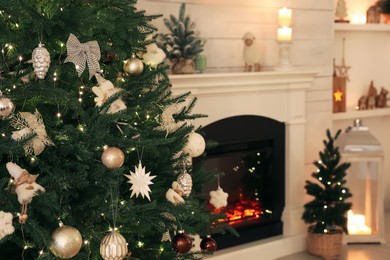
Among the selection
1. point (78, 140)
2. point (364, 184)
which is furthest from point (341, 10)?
point (78, 140)

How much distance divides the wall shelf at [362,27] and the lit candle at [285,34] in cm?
66

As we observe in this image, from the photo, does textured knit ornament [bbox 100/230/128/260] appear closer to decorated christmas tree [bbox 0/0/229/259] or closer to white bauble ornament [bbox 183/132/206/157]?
decorated christmas tree [bbox 0/0/229/259]

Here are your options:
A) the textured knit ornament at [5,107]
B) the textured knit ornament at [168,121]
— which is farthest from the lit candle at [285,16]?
the textured knit ornament at [5,107]

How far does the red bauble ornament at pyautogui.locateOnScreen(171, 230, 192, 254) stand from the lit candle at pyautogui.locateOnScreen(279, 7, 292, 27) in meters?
2.36

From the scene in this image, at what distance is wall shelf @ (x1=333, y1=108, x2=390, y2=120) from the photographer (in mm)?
4503

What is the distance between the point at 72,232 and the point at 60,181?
0.14 meters

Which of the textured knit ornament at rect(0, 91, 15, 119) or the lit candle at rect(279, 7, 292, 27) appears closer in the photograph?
the textured knit ornament at rect(0, 91, 15, 119)

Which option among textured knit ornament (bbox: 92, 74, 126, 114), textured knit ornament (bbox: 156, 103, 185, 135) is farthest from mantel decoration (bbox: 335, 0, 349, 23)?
textured knit ornament (bbox: 92, 74, 126, 114)

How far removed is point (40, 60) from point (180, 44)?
6.47 ft

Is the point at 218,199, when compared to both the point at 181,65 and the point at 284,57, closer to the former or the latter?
the point at 181,65

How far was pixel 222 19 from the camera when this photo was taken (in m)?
3.75

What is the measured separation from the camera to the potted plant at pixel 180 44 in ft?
11.1

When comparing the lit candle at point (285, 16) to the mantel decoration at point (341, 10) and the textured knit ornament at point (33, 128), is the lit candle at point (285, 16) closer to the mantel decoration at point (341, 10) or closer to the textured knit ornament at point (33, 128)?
the mantel decoration at point (341, 10)

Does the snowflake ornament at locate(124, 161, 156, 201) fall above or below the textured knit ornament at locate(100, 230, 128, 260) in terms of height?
above
